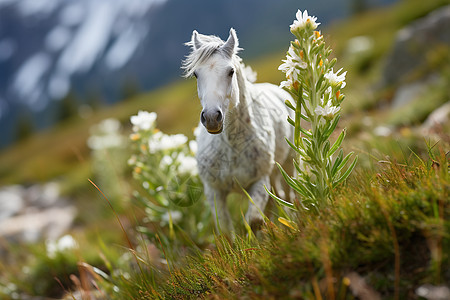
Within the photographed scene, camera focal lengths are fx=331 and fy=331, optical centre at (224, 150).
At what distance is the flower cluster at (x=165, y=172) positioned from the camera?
4.52 m

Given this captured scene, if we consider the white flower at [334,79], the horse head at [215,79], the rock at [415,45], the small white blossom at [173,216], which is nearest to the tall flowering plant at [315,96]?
the white flower at [334,79]

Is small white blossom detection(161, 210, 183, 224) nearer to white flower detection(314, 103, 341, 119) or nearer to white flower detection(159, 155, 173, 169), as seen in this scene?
white flower detection(159, 155, 173, 169)

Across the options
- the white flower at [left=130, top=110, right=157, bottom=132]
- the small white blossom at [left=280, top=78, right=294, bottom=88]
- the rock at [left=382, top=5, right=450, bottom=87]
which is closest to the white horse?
the small white blossom at [left=280, top=78, right=294, bottom=88]

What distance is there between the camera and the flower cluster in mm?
4523

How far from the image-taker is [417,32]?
1441cm

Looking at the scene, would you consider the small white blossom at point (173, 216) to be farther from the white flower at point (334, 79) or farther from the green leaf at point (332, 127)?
the white flower at point (334, 79)

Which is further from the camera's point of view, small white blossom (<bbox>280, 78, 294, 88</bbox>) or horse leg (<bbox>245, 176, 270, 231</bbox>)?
horse leg (<bbox>245, 176, 270, 231</bbox>)

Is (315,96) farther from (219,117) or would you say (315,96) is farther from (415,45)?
(415,45)

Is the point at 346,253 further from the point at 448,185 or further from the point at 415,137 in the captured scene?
the point at 415,137

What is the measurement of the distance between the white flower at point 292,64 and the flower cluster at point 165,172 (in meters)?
2.28

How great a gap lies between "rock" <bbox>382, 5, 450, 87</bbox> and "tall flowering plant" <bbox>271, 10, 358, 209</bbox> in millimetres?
13244

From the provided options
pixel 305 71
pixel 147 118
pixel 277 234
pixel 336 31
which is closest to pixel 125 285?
pixel 277 234

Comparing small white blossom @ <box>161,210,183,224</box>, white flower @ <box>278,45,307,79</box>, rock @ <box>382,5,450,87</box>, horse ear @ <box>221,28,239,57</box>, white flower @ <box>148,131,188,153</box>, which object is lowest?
small white blossom @ <box>161,210,183,224</box>

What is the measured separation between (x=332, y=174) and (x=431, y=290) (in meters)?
1.12
